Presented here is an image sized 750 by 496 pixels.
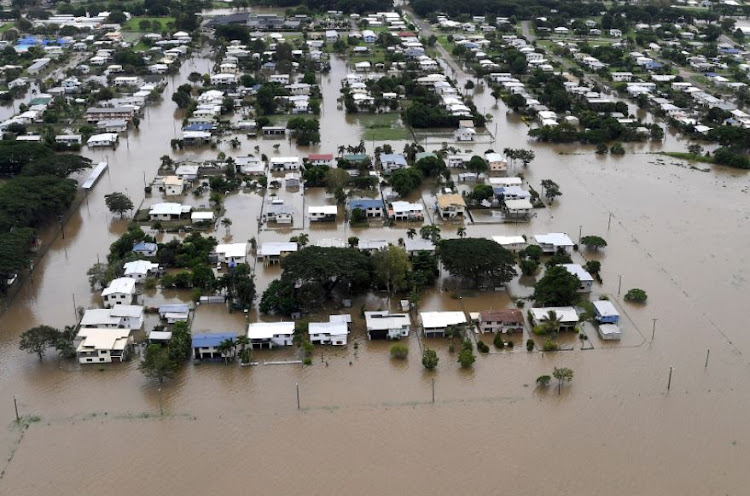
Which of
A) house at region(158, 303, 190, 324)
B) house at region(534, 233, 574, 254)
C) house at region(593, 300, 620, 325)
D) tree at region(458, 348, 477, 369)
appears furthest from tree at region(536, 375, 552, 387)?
house at region(158, 303, 190, 324)

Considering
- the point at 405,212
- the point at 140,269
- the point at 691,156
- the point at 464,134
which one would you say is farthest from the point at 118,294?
the point at 691,156

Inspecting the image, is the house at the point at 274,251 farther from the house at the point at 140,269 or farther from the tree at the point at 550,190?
the tree at the point at 550,190

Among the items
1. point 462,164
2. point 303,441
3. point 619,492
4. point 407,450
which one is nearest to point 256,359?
point 303,441

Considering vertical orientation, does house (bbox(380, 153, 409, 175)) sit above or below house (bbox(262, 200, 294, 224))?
above

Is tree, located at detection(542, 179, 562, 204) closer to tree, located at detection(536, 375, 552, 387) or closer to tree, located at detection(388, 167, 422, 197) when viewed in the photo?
tree, located at detection(388, 167, 422, 197)

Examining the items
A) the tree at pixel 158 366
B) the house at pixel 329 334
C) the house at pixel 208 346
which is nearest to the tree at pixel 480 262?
the house at pixel 329 334

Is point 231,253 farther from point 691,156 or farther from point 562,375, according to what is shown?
point 691,156

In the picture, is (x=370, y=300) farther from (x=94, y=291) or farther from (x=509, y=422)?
(x=94, y=291)
